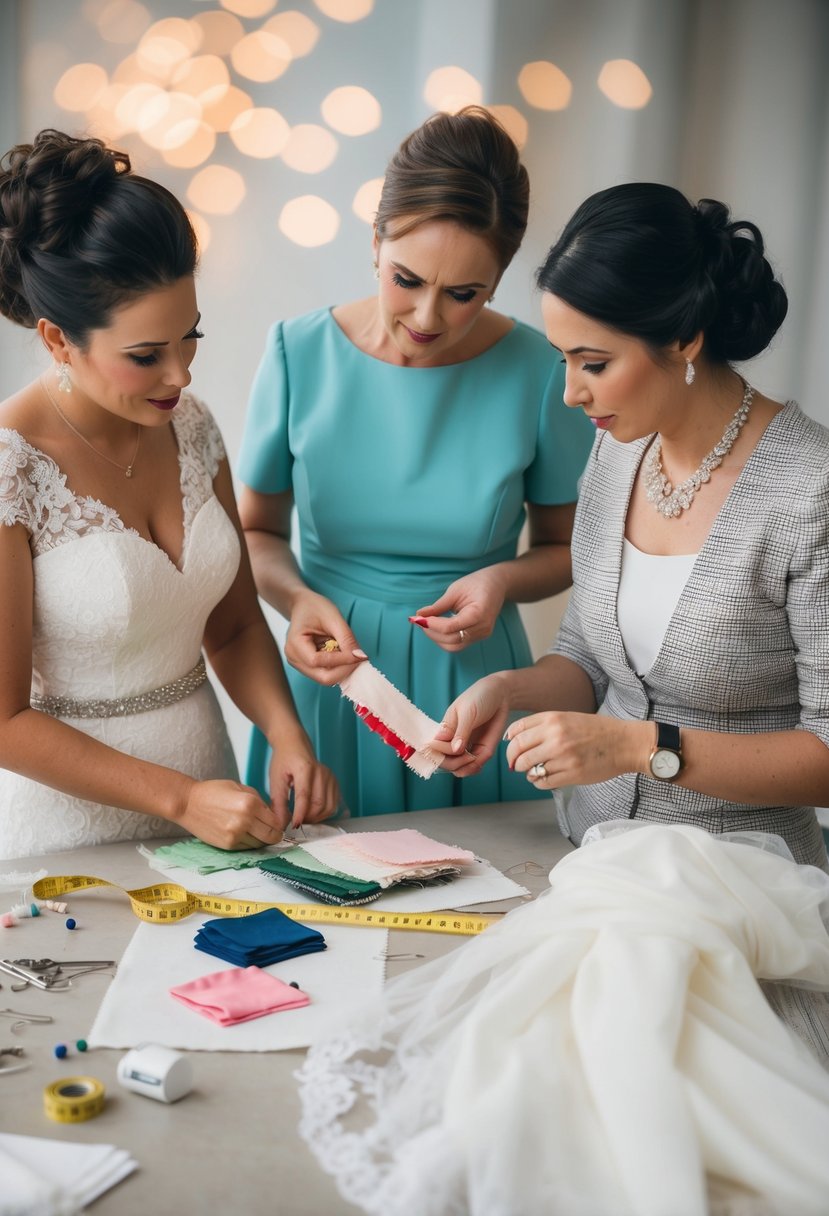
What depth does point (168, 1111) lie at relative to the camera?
1.40m

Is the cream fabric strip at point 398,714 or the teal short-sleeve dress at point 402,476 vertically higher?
the teal short-sleeve dress at point 402,476

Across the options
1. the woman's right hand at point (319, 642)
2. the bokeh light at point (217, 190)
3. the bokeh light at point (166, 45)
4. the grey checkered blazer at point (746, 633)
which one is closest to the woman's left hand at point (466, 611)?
the woman's right hand at point (319, 642)

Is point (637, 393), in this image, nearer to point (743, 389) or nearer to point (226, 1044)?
point (743, 389)

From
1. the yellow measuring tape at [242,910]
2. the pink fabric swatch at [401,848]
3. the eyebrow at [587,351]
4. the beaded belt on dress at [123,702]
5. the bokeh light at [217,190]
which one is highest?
the bokeh light at [217,190]

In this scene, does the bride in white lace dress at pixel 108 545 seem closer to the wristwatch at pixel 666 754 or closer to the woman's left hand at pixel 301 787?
the woman's left hand at pixel 301 787

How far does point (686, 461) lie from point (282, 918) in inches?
44.1

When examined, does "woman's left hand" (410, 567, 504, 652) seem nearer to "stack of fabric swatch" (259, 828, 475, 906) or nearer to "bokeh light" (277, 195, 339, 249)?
"stack of fabric swatch" (259, 828, 475, 906)

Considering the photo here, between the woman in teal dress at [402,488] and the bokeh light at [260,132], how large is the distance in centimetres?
Answer: 148

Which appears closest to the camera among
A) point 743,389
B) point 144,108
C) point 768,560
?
point 768,560

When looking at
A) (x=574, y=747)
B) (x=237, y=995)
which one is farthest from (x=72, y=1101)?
(x=574, y=747)

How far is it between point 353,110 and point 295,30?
33cm

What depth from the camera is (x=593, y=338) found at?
2.11m

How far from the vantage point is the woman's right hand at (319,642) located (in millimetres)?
2428

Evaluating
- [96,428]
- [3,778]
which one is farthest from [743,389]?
[3,778]
